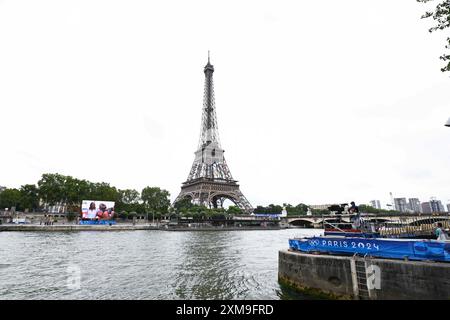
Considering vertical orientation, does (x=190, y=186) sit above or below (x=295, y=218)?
above

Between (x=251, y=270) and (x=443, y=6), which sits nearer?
(x=443, y=6)

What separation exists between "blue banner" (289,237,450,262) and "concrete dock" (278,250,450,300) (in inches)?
15.9

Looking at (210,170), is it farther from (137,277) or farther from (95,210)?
(137,277)

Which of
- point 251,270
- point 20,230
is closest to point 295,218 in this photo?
point 20,230

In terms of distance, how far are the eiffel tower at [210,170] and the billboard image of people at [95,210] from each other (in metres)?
42.1

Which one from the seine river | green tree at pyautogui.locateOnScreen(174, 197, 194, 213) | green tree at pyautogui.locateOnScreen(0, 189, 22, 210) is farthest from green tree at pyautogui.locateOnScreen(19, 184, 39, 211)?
the seine river

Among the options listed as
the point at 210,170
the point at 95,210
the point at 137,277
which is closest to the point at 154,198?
the point at 210,170

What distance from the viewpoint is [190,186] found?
136 m

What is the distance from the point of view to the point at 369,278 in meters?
12.2

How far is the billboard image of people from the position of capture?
85.4m

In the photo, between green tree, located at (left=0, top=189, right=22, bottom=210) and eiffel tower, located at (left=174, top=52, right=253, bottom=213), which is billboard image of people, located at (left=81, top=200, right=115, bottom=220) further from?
green tree, located at (left=0, top=189, right=22, bottom=210)

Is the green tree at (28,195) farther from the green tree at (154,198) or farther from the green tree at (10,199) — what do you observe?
the green tree at (154,198)
